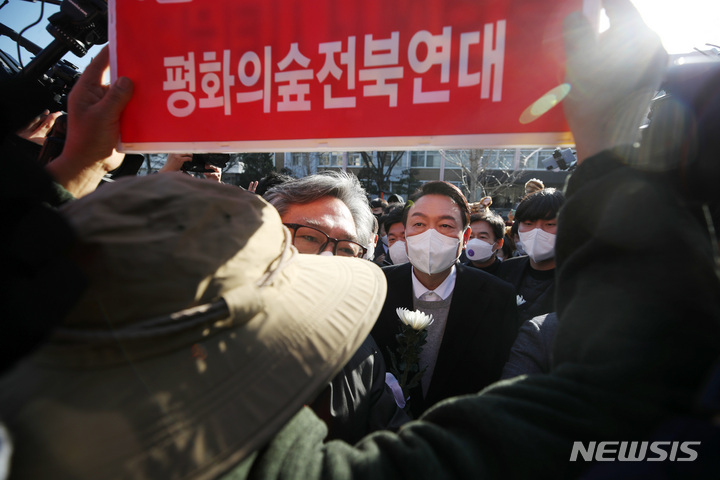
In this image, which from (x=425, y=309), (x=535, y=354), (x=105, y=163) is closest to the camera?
(x=105, y=163)

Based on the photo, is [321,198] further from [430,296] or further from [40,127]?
[40,127]

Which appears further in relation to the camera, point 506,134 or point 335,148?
point 335,148

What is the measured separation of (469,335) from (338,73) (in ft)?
5.70

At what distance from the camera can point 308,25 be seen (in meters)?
1.22

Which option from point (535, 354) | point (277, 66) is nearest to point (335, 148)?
point (277, 66)

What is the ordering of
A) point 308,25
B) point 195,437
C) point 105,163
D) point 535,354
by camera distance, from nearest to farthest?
point 195,437 < point 308,25 < point 105,163 < point 535,354

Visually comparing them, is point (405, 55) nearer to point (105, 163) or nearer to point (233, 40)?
point (233, 40)

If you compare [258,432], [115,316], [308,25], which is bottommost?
[258,432]

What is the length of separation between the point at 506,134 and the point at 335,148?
Result: 0.52 meters

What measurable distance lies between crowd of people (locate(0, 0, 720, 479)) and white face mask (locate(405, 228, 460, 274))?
1707 mm

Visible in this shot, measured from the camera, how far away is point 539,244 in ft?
10.2

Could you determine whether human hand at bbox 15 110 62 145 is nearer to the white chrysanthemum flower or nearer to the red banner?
the red banner

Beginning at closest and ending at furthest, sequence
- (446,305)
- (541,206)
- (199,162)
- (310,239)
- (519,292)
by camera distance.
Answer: (310,239) < (199,162) < (446,305) < (519,292) < (541,206)

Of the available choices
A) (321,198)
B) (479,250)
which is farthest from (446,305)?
(479,250)
